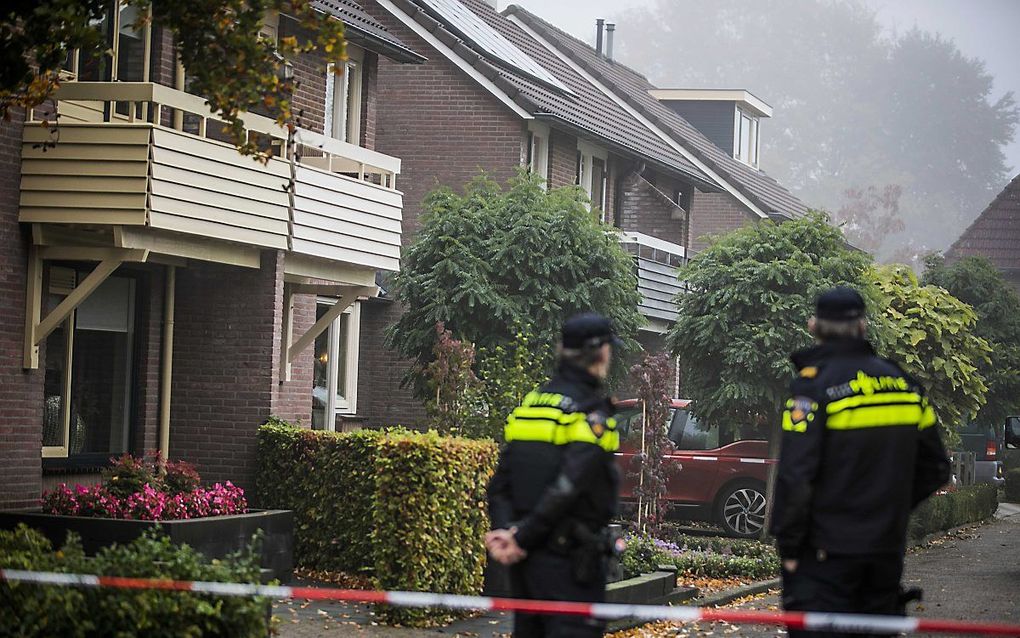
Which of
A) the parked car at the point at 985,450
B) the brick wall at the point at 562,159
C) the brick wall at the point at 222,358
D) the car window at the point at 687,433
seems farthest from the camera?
the parked car at the point at 985,450

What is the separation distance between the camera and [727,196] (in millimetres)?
37406

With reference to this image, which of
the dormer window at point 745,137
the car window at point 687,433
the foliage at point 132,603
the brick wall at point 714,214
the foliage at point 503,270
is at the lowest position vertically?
the foliage at point 132,603

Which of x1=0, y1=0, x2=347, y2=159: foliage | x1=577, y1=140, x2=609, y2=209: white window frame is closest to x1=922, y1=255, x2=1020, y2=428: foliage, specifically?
x1=577, y1=140, x2=609, y2=209: white window frame

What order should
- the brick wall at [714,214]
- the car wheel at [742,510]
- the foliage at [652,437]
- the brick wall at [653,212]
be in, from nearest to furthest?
the foliage at [652,437], the car wheel at [742,510], the brick wall at [653,212], the brick wall at [714,214]

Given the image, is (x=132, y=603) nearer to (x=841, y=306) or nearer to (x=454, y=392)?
(x=841, y=306)

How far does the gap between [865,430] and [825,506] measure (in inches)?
14.8

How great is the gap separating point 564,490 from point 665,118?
3157 centimetres

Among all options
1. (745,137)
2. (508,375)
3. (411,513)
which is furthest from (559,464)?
(745,137)

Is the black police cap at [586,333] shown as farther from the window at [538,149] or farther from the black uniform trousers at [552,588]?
the window at [538,149]

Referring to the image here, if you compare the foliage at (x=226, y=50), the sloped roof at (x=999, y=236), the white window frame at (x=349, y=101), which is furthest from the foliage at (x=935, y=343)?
the sloped roof at (x=999, y=236)

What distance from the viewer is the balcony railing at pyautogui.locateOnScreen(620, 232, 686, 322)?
2817 centimetres

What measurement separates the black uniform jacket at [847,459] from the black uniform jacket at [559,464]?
0.79 meters

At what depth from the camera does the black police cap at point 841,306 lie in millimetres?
7215

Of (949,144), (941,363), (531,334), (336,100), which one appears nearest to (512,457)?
(531,334)
